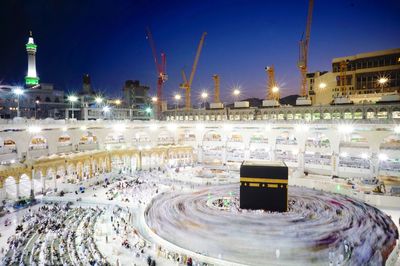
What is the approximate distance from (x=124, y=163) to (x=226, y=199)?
17870 mm

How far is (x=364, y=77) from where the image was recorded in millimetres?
57750

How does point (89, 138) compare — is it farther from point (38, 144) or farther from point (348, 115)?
point (348, 115)

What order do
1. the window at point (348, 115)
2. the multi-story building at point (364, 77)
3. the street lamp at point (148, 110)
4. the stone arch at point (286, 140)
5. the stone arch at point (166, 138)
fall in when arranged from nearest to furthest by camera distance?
the stone arch at point (286, 140), the window at point (348, 115), the stone arch at point (166, 138), the multi-story building at point (364, 77), the street lamp at point (148, 110)

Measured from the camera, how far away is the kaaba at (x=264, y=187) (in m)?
20.0

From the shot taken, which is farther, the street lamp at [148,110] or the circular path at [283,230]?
the street lamp at [148,110]

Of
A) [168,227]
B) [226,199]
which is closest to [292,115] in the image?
[226,199]

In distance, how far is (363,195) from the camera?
885 inches

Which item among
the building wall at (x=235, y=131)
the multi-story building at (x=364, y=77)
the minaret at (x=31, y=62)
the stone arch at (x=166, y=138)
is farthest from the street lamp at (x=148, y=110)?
Answer: the multi-story building at (x=364, y=77)

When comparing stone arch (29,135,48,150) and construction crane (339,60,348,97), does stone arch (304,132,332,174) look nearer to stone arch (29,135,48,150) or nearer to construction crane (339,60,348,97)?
stone arch (29,135,48,150)

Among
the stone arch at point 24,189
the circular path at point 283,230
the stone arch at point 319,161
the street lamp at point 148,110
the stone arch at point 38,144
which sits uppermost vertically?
the street lamp at point 148,110

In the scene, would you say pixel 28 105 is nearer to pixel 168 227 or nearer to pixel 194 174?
pixel 194 174

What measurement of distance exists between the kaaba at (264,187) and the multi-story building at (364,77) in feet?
136

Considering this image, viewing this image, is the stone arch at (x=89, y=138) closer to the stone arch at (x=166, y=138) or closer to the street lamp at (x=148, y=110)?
the stone arch at (x=166, y=138)

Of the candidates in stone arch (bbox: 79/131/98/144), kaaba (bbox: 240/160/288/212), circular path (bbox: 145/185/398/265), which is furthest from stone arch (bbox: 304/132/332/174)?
stone arch (bbox: 79/131/98/144)
